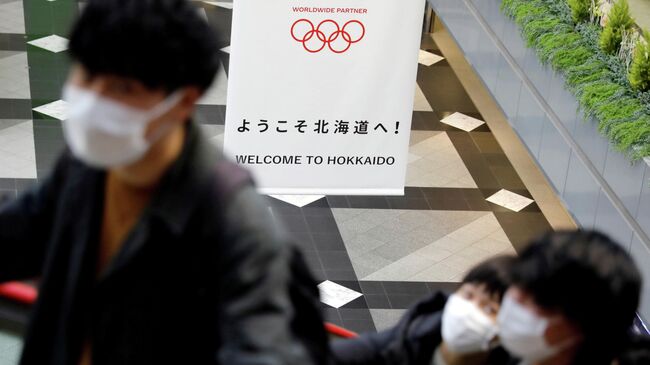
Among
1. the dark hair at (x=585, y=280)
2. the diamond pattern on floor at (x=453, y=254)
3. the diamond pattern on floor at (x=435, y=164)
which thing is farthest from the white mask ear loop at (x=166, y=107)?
the diamond pattern on floor at (x=435, y=164)

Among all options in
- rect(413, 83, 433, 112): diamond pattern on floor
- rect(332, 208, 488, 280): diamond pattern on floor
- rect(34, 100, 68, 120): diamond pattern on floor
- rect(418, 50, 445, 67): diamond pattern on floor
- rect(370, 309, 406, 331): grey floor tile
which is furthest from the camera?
rect(418, 50, 445, 67): diamond pattern on floor

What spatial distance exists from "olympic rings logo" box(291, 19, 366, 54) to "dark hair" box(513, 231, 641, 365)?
426 centimetres

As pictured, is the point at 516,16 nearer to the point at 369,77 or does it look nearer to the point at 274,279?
the point at 369,77

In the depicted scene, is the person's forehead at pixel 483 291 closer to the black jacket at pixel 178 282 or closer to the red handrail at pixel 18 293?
the black jacket at pixel 178 282

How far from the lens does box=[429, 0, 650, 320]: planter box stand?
5.94 meters

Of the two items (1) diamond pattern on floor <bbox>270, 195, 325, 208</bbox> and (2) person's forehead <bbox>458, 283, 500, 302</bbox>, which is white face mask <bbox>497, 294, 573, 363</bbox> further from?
(1) diamond pattern on floor <bbox>270, 195, 325, 208</bbox>

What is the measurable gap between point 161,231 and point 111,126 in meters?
0.15

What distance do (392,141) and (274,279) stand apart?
5.09m

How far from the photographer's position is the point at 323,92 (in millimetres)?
6223

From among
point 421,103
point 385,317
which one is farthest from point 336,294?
point 421,103

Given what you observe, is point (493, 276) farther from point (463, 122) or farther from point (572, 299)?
point (463, 122)

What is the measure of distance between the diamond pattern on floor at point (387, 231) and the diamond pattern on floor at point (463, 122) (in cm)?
149

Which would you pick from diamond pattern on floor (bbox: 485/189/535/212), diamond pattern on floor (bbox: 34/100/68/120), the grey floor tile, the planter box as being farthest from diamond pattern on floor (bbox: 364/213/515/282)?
diamond pattern on floor (bbox: 34/100/68/120)

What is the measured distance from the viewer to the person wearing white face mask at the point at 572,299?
1793 millimetres
